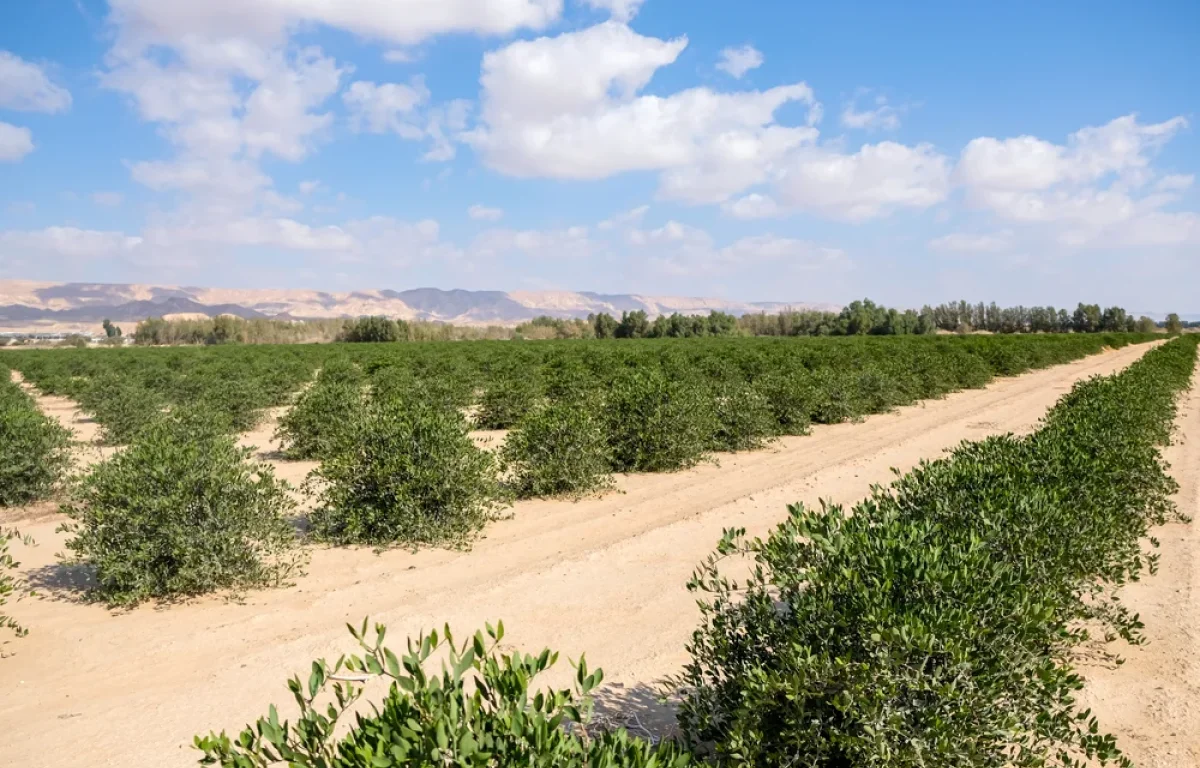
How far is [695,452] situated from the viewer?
495 inches

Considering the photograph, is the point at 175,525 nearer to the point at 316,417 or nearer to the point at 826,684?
the point at 826,684

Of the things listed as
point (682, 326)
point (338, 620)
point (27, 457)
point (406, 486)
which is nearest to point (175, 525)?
point (338, 620)

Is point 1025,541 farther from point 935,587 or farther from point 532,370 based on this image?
point 532,370

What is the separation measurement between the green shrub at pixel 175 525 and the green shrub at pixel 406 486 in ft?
3.95

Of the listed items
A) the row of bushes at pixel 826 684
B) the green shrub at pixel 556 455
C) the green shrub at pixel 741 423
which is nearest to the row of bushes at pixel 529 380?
the green shrub at pixel 741 423

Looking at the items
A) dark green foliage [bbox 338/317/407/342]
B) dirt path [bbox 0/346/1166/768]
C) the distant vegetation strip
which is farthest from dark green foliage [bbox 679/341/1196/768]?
dark green foliage [bbox 338/317/407/342]

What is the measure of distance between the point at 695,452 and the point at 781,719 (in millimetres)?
9310

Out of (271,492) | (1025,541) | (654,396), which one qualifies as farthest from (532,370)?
(1025,541)

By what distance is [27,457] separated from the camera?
10414mm

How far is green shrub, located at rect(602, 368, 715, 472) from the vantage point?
40.1 feet

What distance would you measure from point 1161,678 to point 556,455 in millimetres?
7184

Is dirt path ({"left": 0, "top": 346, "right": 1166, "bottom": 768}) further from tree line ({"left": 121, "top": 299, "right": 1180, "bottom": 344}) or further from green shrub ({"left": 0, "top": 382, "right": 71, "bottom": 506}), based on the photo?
tree line ({"left": 121, "top": 299, "right": 1180, "bottom": 344})

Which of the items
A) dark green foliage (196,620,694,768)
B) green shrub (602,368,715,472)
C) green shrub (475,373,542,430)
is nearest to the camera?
dark green foliage (196,620,694,768)

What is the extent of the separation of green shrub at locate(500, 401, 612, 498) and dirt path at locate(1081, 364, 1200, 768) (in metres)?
6.42
